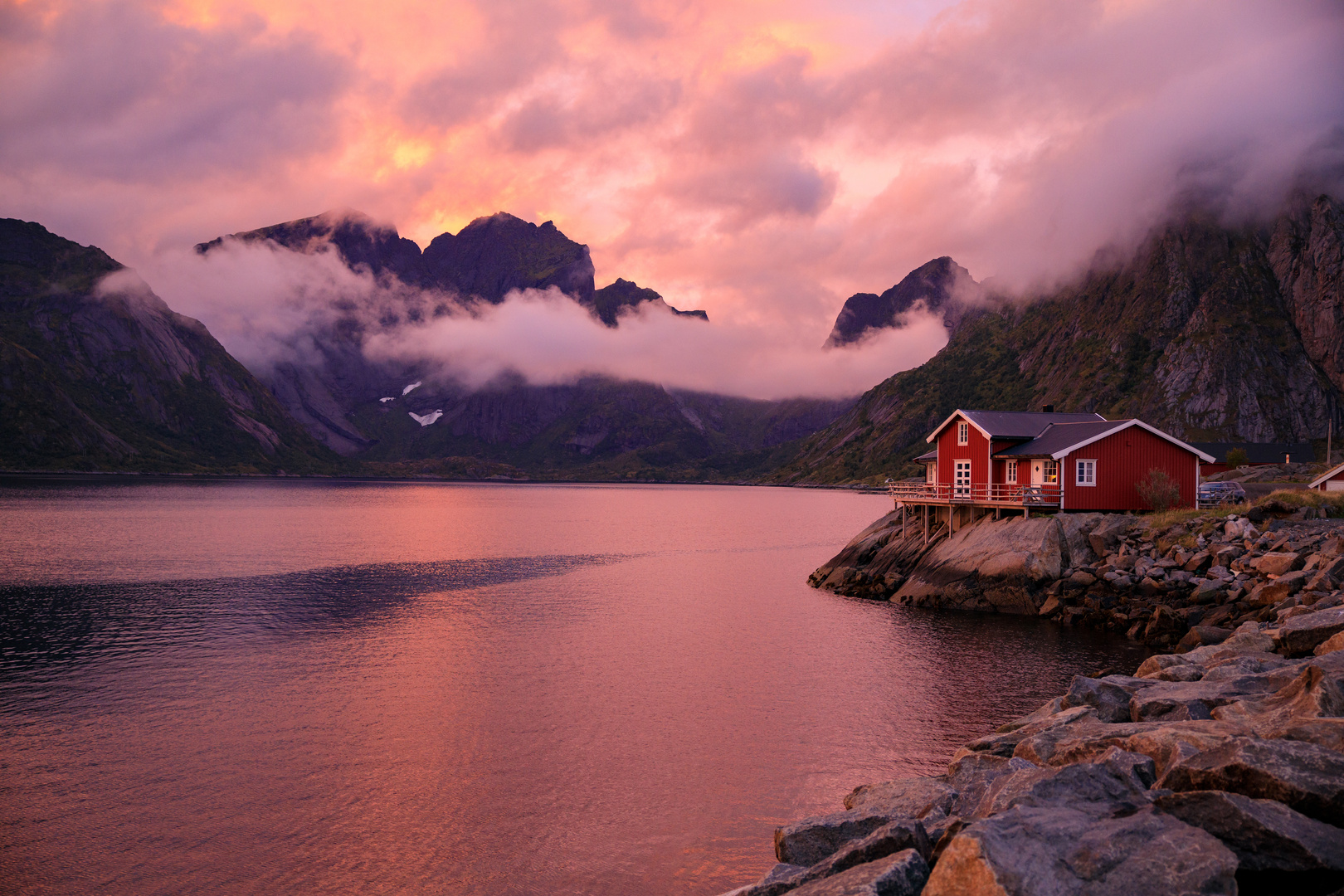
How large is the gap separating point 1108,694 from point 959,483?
4515cm

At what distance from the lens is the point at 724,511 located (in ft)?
604

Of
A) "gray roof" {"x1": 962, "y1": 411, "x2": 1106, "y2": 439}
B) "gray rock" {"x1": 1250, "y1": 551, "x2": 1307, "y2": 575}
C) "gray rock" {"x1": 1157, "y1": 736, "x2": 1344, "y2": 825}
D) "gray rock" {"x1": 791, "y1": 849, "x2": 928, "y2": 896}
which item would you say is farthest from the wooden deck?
"gray rock" {"x1": 791, "y1": 849, "x2": 928, "y2": 896}

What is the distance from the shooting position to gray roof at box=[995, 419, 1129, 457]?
56000 millimetres

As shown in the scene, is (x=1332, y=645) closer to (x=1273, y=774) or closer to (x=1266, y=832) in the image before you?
(x=1273, y=774)

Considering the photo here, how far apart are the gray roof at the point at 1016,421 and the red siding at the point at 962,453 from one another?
0.81 m

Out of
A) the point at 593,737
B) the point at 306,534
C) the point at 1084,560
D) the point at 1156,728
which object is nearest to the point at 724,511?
the point at 306,534

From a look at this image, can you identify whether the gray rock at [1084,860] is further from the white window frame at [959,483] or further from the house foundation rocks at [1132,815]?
the white window frame at [959,483]

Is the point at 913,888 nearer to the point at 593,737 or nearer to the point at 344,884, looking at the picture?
the point at 344,884

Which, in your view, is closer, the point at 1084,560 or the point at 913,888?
the point at 913,888

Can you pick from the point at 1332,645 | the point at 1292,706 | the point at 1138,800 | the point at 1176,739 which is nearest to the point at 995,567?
the point at 1332,645

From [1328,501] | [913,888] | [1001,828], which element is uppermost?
[1328,501]

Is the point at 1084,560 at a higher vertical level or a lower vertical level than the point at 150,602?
higher

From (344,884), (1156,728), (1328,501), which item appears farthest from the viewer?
(1328,501)

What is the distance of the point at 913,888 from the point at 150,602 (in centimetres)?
5688
